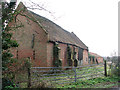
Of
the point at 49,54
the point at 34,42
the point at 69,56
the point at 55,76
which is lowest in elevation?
the point at 55,76

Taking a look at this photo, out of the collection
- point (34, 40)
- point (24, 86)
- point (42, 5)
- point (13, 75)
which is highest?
point (42, 5)

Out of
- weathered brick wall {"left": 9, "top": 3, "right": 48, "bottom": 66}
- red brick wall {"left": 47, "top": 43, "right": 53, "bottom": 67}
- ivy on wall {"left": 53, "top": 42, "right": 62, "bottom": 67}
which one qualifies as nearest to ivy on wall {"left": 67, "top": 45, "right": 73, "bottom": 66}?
ivy on wall {"left": 53, "top": 42, "right": 62, "bottom": 67}

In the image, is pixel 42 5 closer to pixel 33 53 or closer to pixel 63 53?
pixel 33 53

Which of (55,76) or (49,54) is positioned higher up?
(49,54)

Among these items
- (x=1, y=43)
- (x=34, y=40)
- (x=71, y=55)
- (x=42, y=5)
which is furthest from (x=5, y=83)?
(x=71, y=55)

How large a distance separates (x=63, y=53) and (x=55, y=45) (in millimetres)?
3628

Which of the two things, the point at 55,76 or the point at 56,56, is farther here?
the point at 56,56

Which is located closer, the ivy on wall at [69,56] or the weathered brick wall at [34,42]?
the weathered brick wall at [34,42]

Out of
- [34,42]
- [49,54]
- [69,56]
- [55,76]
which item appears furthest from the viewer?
[69,56]

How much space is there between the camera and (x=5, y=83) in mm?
7133

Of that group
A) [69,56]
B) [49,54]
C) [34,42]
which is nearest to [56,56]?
[49,54]

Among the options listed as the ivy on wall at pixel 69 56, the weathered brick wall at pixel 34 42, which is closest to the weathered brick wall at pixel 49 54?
the weathered brick wall at pixel 34 42

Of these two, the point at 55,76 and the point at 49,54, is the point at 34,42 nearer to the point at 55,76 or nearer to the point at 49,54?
the point at 49,54

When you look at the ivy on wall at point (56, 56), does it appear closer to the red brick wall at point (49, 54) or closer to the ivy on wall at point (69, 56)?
the red brick wall at point (49, 54)
